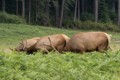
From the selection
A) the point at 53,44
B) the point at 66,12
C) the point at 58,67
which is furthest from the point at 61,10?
the point at 58,67

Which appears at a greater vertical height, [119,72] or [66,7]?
[66,7]

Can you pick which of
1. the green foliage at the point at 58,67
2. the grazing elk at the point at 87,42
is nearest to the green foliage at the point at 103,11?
the grazing elk at the point at 87,42

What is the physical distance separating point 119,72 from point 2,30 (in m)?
20.7

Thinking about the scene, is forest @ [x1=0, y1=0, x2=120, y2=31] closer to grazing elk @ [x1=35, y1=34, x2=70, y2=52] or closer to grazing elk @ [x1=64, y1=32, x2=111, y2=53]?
A: grazing elk @ [x1=35, y1=34, x2=70, y2=52]

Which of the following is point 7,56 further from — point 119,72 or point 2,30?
point 2,30

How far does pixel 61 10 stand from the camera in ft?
149

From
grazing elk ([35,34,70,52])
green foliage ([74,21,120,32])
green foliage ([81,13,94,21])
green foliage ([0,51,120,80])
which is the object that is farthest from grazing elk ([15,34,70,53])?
green foliage ([81,13,94,21])

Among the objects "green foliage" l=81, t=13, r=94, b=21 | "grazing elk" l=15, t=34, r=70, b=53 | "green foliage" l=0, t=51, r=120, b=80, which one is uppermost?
"green foliage" l=81, t=13, r=94, b=21

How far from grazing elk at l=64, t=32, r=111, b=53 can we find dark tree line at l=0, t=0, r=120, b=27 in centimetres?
3054

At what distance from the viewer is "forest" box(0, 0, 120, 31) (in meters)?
47.7

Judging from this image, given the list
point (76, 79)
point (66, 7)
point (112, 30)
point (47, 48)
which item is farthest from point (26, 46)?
point (66, 7)

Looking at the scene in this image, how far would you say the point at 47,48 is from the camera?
47.3 feet

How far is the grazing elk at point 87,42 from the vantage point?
14117 mm

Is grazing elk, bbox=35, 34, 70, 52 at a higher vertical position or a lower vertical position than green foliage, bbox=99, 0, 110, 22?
lower
